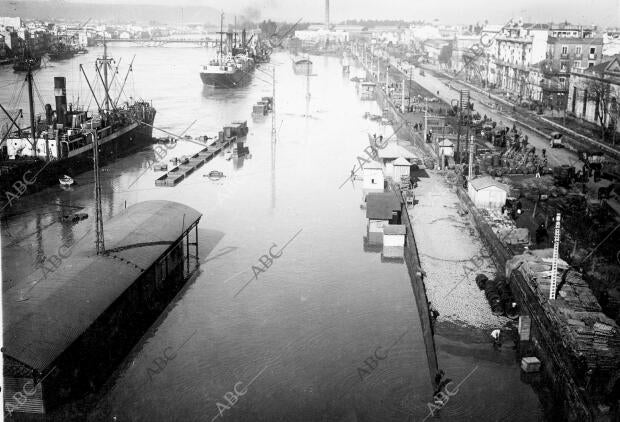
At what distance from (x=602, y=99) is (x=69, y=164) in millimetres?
26664

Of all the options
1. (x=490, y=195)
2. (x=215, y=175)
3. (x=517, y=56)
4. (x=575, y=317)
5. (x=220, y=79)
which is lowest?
(x=215, y=175)

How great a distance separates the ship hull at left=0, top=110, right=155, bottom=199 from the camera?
23.9m

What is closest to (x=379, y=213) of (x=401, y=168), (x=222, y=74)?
(x=401, y=168)

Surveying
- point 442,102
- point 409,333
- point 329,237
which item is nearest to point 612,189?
point 329,237

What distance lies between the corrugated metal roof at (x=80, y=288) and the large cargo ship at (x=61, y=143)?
34.3 feet

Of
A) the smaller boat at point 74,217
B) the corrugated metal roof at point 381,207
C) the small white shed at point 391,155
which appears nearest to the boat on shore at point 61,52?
the small white shed at point 391,155

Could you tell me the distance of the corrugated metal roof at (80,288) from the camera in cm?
1002

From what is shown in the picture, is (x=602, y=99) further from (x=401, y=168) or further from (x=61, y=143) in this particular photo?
(x=61, y=143)

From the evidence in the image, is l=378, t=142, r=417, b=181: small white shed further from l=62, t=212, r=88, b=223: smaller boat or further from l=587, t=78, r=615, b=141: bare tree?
l=587, t=78, r=615, b=141: bare tree

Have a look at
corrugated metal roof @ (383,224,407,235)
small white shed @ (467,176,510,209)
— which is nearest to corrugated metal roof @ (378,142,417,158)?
small white shed @ (467,176,510,209)

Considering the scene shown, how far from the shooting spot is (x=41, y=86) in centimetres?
5806

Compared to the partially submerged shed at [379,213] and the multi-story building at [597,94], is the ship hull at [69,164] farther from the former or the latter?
the multi-story building at [597,94]

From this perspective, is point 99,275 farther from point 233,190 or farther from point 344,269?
point 233,190

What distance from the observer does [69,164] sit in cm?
2675
